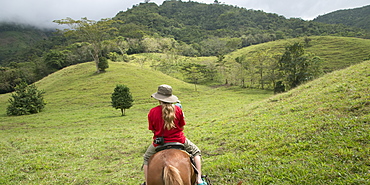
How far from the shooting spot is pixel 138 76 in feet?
177

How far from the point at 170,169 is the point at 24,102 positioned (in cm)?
3880

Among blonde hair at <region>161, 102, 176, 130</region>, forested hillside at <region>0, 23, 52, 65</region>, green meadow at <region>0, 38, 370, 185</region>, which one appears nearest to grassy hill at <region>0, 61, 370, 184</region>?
green meadow at <region>0, 38, 370, 185</region>

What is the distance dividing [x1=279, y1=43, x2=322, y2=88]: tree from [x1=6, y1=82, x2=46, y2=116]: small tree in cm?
4852

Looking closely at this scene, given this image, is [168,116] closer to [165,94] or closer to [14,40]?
[165,94]

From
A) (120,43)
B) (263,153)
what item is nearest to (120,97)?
(263,153)

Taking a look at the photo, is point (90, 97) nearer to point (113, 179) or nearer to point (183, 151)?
point (113, 179)

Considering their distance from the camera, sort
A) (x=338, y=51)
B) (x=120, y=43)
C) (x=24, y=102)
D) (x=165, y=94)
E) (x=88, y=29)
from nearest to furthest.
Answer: (x=165, y=94)
(x=24, y=102)
(x=88, y=29)
(x=338, y=51)
(x=120, y=43)

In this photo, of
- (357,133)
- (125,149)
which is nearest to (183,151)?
(357,133)

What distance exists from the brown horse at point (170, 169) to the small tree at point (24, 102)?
122 feet

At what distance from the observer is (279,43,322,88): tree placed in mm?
35844

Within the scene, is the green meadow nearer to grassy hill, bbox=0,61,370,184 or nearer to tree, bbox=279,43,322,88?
grassy hill, bbox=0,61,370,184

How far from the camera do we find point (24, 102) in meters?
31.0

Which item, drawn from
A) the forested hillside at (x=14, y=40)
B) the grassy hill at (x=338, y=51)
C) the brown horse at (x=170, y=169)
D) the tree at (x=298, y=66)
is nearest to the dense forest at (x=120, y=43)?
the forested hillside at (x=14, y=40)

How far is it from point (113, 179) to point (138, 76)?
1941 inches
